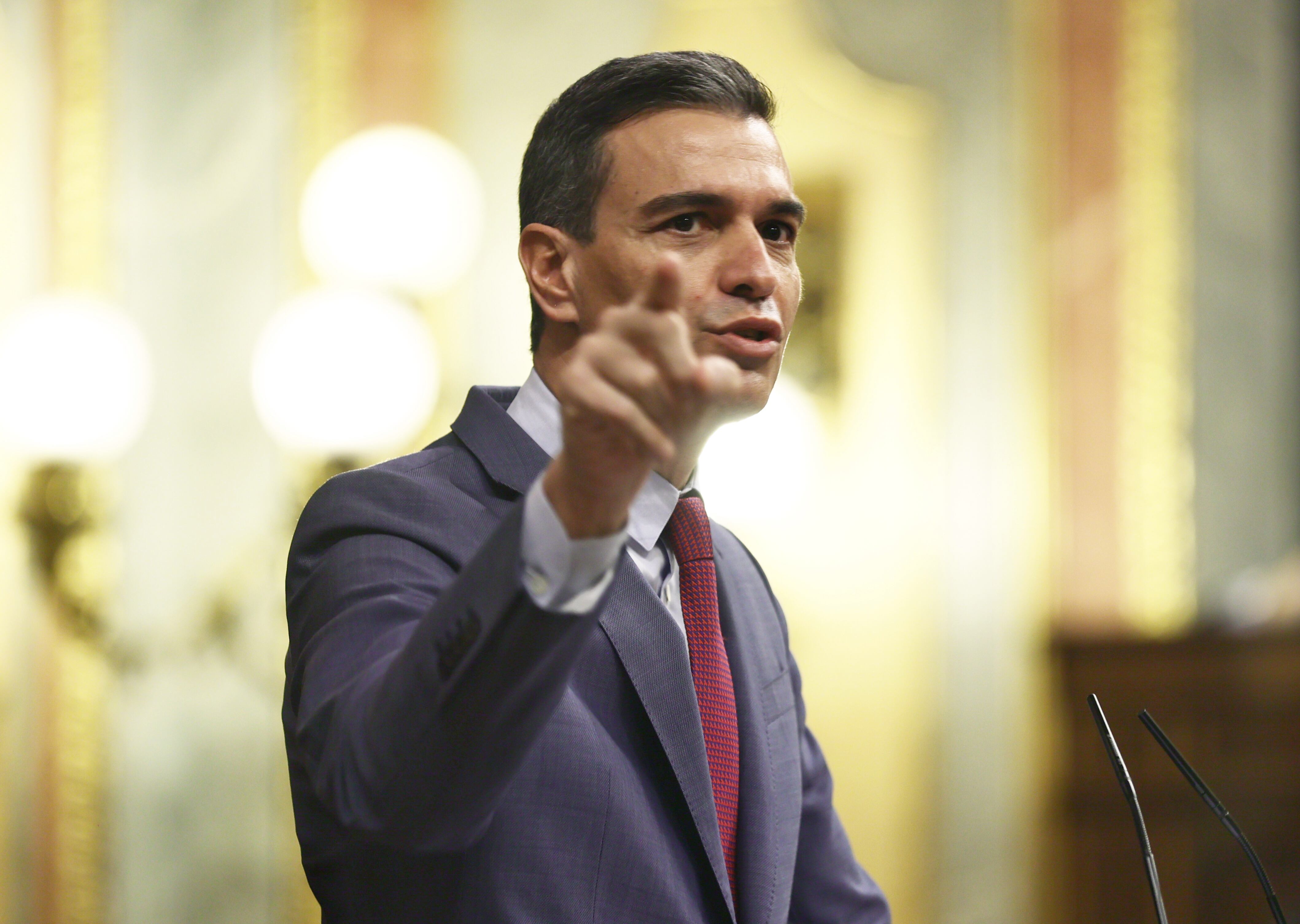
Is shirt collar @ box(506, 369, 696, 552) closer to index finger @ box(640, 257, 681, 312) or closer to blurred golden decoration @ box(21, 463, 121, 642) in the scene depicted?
index finger @ box(640, 257, 681, 312)

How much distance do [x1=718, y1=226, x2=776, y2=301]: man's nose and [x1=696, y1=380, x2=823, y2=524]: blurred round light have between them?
10.2 ft

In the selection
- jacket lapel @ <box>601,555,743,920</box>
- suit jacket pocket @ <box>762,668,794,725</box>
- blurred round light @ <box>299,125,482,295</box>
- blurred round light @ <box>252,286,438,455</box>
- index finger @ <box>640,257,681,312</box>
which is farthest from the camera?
blurred round light @ <box>299,125,482,295</box>

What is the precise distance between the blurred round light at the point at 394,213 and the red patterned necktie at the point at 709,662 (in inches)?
114

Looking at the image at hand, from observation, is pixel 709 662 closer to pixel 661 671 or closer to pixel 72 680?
pixel 661 671

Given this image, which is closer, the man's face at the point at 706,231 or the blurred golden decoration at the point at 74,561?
the man's face at the point at 706,231

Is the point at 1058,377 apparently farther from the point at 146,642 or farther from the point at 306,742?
the point at 306,742

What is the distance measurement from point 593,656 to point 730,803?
0.21m

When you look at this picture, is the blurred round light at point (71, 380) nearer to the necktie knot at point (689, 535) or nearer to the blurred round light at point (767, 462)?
Answer: the blurred round light at point (767, 462)

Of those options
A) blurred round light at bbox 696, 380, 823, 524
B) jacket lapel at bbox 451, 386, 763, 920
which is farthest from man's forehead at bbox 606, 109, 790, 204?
blurred round light at bbox 696, 380, 823, 524

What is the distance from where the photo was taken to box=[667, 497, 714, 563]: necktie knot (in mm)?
1367

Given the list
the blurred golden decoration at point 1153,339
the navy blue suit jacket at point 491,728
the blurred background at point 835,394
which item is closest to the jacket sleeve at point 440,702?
the navy blue suit jacket at point 491,728

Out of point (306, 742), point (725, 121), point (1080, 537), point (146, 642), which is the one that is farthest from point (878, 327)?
point (306, 742)

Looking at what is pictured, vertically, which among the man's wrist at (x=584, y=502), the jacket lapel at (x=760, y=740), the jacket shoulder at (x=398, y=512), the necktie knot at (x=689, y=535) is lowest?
the jacket lapel at (x=760, y=740)

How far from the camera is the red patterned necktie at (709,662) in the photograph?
4.17 feet
